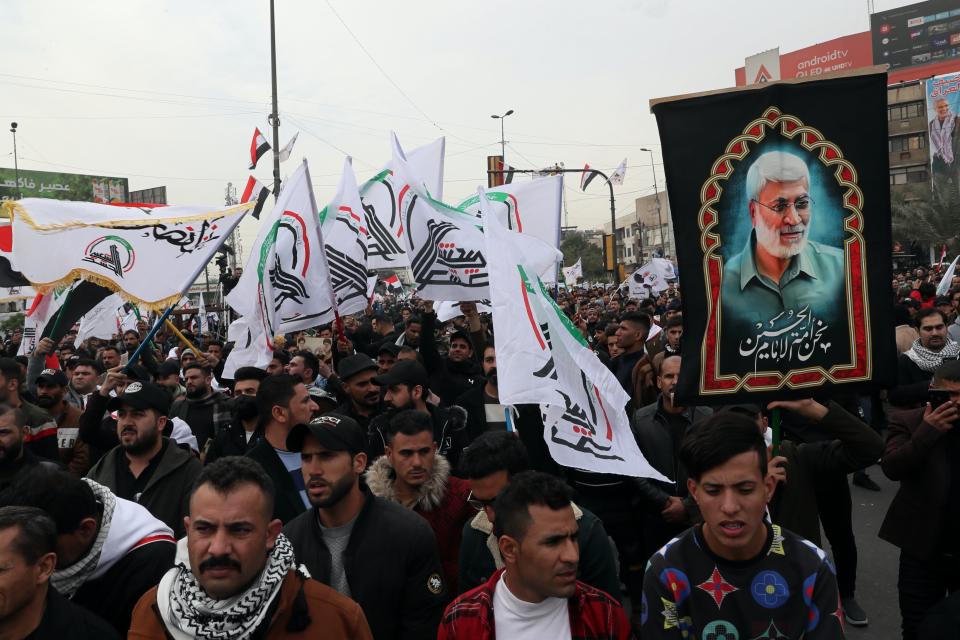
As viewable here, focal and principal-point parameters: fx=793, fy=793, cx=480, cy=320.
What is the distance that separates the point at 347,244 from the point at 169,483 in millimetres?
4602

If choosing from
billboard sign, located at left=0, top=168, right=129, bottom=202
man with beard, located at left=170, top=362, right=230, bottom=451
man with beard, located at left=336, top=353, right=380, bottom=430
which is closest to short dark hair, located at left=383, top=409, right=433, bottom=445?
man with beard, located at left=336, top=353, right=380, bottom=430

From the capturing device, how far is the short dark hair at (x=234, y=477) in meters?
2.53

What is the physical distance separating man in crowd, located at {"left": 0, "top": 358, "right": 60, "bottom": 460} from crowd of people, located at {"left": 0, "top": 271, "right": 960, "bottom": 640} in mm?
15

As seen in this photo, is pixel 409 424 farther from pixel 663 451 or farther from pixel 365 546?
pixel 663 451

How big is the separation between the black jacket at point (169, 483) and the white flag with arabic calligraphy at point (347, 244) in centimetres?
369

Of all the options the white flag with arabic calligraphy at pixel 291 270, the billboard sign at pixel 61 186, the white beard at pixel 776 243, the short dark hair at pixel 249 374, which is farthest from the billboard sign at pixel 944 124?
the billboard sign at pixel 61 186

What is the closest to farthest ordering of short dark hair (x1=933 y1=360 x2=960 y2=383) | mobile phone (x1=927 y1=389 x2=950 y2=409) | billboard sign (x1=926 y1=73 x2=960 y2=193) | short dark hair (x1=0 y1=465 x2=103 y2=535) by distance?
1. short dark hair (x1=0 y1=465 x2=103 y2=535)
2. short dark hair (x1=933 y1=360 x2=960 y2=383)
3. mobile phone (x1=927 y1=389 x2=950 y2=409)
4. billboard sign (x1=926 y1=73 x2=960 y2=193)

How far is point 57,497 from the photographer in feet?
9.02

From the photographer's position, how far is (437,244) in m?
7.79

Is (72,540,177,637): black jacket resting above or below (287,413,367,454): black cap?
below

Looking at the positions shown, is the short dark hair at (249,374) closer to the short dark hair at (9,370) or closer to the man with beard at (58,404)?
the man with beard at (58,404)

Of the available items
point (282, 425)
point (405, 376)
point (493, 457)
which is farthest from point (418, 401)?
point (493, 457)

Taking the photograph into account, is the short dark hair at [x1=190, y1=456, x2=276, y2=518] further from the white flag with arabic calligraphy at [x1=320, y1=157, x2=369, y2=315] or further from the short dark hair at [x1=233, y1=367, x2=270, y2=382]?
the white flag with arabic calligraphy at [x1=320, y1=157, x2=369, y2=315]

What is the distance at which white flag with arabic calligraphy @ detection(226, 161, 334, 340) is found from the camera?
7.17 metres
